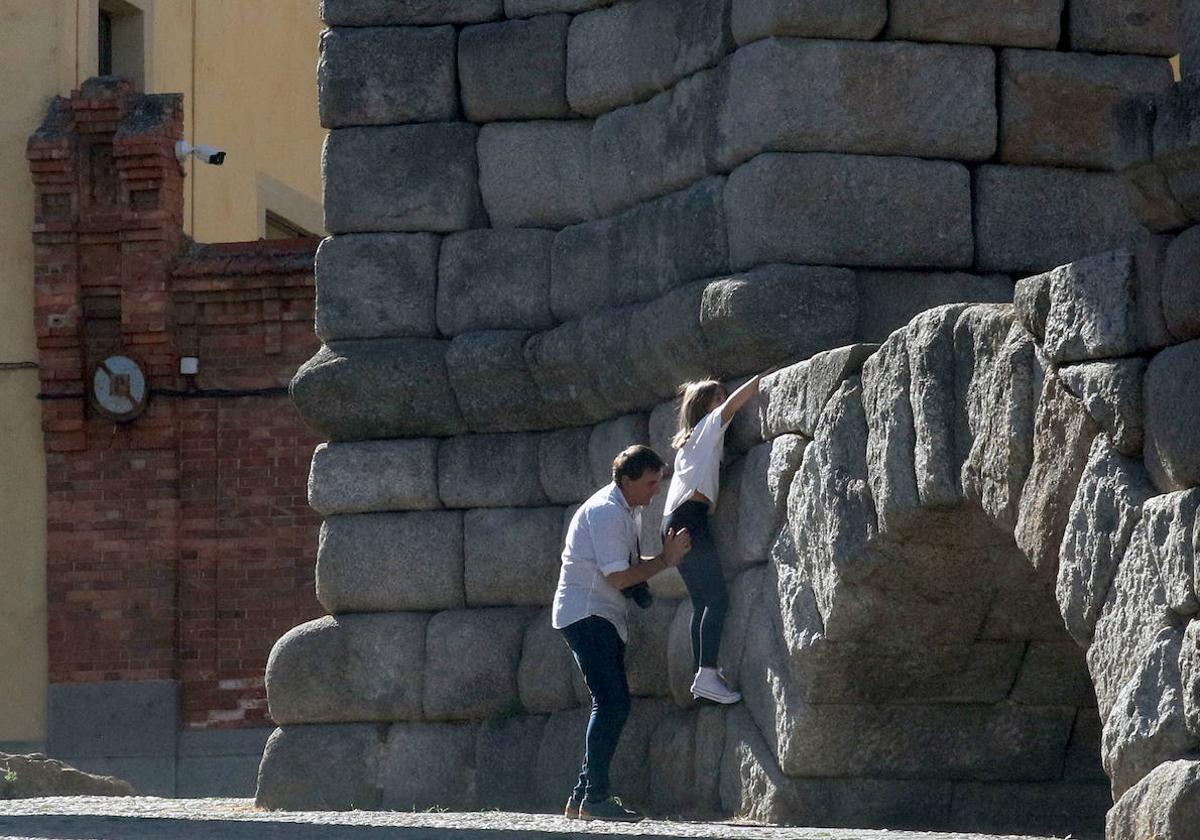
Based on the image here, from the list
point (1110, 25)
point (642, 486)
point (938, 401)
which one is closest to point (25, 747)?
point (642, 486)

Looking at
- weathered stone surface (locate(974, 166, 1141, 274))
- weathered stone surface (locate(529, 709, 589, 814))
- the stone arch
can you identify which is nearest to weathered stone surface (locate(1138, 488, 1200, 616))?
the stone arch

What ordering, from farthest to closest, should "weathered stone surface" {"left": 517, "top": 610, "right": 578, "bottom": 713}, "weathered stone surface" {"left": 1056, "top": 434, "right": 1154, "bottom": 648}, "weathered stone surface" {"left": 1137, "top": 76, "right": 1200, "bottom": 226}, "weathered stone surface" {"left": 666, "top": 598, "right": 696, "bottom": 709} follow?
"weathered stone surface" {"left": 517, "top": 610, "right": 578, "bottom": 713}, "weathered stone surface" {"left": 666, "top": 598, "right": 696, "bottom": 709}, "weathered stone surface" {"left": 1056, "top": 434, "right": 1154, "bottom": 648}, "weathered stone surface" {"left": 1137, "top": 76, "right": 1200, "bottom": 226}

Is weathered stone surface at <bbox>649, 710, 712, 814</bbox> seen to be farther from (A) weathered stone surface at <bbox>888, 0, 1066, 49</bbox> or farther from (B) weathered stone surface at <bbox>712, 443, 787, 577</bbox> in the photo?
(A) weathered stone surface at <bbox>888, 0, 1066, 49</bbox>

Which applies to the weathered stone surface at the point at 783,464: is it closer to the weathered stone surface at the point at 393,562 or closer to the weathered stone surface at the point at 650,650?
the weathered stone surface at the point at 650,650

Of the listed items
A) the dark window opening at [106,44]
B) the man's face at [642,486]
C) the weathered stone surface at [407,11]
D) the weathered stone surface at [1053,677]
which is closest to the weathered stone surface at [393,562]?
the man's face at [642,486]

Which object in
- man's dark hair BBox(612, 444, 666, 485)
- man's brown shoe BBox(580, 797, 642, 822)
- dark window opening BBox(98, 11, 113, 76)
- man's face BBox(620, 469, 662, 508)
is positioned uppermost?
dark window opening BBox(98, 11, 113, 76)

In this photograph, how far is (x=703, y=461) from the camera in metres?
8.83

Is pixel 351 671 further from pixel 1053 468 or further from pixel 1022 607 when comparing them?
pixel 1053 468

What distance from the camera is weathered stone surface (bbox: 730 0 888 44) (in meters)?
9.05

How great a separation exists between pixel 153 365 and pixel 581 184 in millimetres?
6256

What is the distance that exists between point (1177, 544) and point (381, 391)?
5669 mm

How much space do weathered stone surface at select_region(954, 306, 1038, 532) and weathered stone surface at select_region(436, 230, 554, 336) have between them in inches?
156

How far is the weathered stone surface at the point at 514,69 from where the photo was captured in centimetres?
1066

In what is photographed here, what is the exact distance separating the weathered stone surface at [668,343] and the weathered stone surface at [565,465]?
27.8 inches
